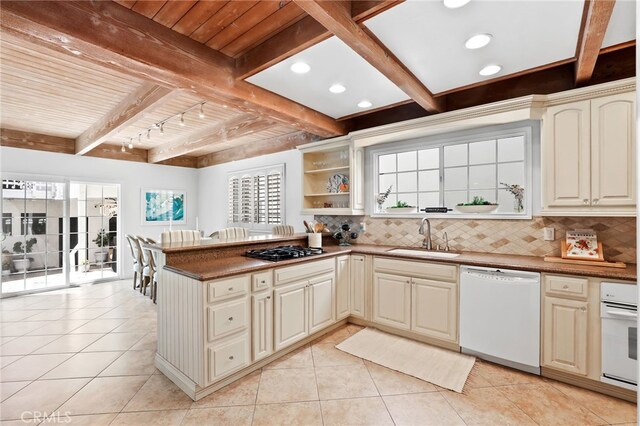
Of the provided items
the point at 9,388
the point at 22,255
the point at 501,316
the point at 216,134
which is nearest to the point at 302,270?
the point at 501,316

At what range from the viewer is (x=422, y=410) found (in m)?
2.06

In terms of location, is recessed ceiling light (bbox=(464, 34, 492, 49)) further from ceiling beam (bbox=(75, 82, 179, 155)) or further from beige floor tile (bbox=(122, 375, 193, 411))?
beige floor tile (bbox=(122, 375, 193, 411))

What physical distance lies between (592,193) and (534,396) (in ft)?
5.61

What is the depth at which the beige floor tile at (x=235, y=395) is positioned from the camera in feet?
6.97

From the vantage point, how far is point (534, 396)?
220 centimetres

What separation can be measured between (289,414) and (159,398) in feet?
3.33

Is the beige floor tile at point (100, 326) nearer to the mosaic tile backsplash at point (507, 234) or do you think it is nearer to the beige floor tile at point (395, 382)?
the beige floor tile at point (395, 382)

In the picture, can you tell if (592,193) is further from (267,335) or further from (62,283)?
(62,283)

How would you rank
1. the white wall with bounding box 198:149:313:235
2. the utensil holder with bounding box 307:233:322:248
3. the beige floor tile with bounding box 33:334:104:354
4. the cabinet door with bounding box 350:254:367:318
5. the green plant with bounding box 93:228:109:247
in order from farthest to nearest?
the green plant with bounding box 93:228:109:247 < the white wall with bounding box 198:149:313:235 < the utensil holder with bounding box 307:233:322:248 < the cabinet door with bounding box 350:254:367:318 < the beige floor tile with bounding box 33:334:104:354

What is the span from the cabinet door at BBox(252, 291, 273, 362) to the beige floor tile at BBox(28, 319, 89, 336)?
8.32 feet

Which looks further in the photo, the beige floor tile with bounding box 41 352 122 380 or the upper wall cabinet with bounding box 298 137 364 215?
the upper wall cabinet with bounding box 298 137 364 215

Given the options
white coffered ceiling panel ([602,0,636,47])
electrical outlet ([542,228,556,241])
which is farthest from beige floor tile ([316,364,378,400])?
white coffered ceiling panel ([602,0,636,47])

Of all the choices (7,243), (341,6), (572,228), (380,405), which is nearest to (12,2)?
(341,6)

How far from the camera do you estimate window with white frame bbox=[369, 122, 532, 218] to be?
3049 mm
